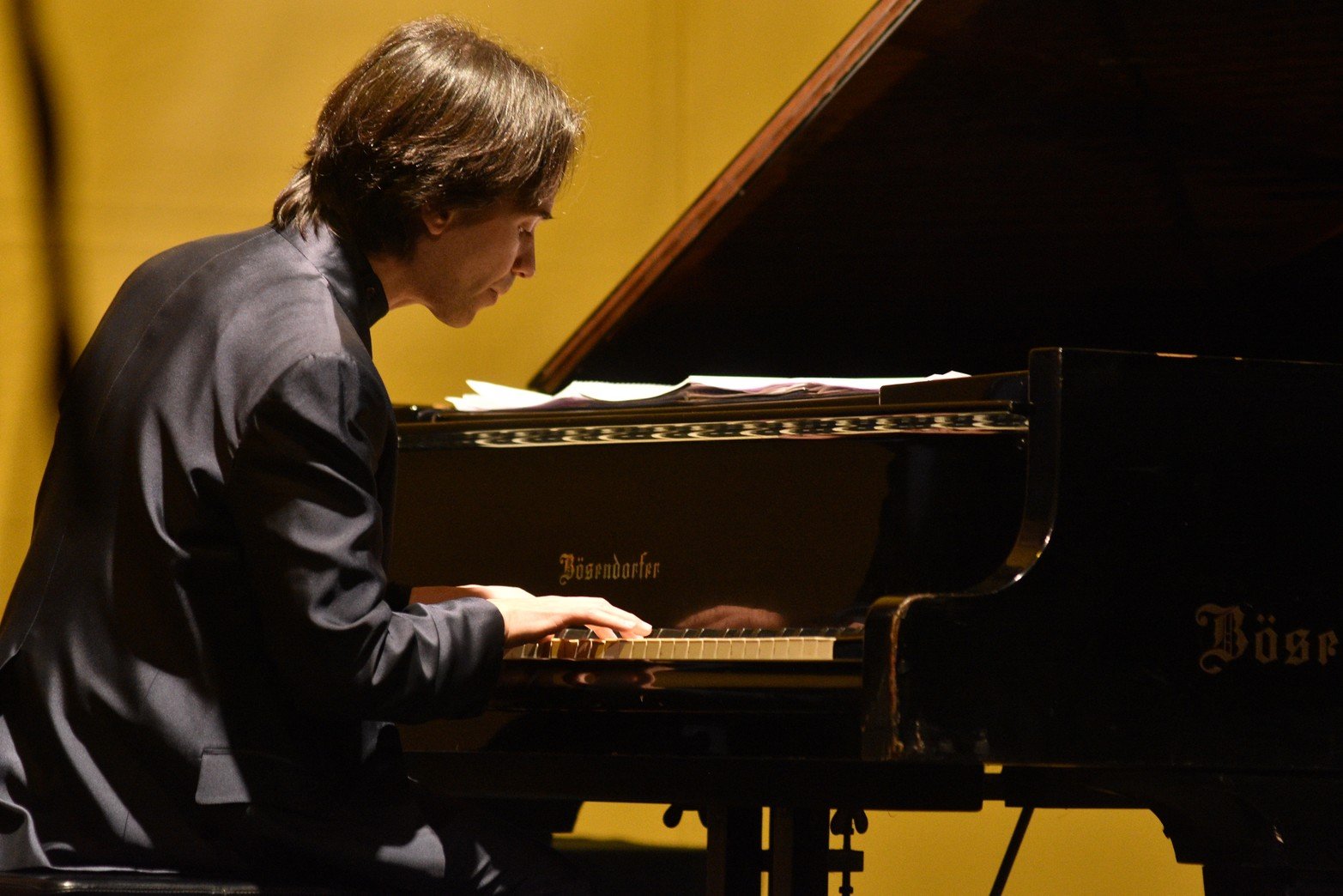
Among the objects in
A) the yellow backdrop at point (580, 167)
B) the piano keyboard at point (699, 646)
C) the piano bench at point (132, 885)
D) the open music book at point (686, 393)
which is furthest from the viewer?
the yellow backdrop at point (580, 167)

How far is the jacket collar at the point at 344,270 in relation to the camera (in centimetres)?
145

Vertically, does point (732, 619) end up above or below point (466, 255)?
below

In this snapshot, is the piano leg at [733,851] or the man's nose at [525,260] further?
the piano leg at [733,851]

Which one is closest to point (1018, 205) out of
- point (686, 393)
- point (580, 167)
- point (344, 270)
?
point (686, 393)

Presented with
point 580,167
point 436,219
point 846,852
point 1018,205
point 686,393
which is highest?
point 580,167

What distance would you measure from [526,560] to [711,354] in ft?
2.31

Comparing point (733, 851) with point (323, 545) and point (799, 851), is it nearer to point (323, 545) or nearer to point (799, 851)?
point (799, 851)

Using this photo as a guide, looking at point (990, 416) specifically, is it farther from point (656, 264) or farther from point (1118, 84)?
point (656, 264)

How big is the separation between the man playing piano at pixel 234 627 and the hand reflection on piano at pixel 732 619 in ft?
1.70

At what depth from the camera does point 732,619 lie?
191 centimetres

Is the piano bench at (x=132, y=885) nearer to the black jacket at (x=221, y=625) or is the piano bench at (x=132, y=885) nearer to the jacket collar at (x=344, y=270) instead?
the black jacket at (x=221, y=625)

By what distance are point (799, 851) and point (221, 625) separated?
86 centimetres

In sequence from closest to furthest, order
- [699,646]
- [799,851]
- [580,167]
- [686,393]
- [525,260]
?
[525,260] → [699,646] → [799,851] → [686,393] → [580,167]

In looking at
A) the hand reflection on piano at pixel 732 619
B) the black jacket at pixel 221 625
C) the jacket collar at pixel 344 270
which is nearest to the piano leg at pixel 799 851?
the hand reflection on piano at pixel 732 619
